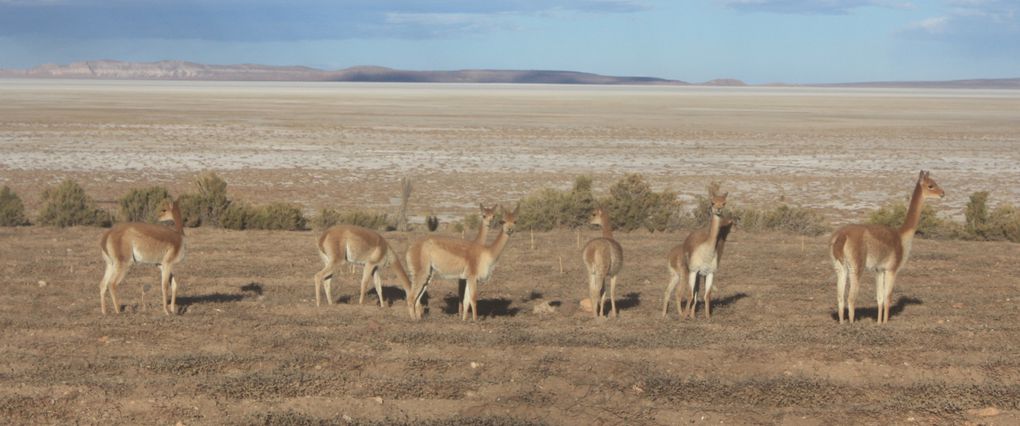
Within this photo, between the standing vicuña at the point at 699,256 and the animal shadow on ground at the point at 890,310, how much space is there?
64.1 inches

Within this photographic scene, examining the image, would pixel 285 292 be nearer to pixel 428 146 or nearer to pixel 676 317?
pixel 676 317

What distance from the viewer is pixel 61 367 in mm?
10016

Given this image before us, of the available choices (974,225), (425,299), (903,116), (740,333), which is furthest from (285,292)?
(903,116)

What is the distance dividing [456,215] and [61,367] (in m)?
15.7

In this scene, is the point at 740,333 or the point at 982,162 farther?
the point at 982,162

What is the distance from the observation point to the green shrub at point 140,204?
894 inches

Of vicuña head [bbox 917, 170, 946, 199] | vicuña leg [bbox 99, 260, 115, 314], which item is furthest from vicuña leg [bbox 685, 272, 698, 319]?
vicuña leg [bbox 99, 260, 115, 314]

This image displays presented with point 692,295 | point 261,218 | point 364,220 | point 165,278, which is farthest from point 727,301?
point 261,218

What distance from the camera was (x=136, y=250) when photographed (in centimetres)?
1212

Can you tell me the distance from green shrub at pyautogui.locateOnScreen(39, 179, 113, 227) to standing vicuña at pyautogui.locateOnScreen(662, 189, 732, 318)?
13680 millimetres

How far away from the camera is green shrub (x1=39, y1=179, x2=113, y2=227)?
70.6ft

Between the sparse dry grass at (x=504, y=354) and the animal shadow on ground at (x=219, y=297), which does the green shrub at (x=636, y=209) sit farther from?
the animal shadow on ground at (x=219, y=297)

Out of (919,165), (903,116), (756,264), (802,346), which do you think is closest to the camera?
(802,346)

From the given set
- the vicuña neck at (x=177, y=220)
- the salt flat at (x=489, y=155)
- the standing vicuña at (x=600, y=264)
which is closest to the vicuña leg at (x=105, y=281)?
the vicuña neck at (x=177, y=220)
